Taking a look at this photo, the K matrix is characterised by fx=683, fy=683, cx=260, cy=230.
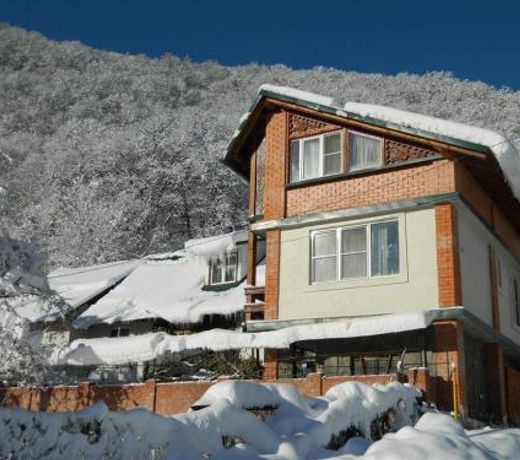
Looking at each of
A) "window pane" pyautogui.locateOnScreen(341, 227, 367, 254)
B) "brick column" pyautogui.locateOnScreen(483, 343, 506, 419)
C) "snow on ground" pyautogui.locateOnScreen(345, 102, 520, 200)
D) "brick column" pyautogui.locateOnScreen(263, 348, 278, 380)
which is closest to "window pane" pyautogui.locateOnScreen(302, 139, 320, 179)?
"snow on ground" pyautogui.locateOnScreen(345, 102, 520, 200)

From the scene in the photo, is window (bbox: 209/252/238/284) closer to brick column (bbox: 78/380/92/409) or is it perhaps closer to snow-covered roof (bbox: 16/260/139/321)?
snow-covered roof (bbox: 16/260/139/321)

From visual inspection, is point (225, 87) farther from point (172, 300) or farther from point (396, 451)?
point (396, 451)

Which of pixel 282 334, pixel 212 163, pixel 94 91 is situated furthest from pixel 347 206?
pixel 94 91

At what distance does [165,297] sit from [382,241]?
30.0ft

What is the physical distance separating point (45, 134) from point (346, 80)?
42.4 meters

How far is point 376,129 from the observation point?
1758 cm

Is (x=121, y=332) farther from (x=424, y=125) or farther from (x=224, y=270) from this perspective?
(x=424, y=125)

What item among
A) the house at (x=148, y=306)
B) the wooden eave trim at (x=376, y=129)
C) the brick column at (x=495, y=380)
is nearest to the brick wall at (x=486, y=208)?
the wooden eave trim at (x=376, y=129)

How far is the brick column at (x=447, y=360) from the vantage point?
14.8m

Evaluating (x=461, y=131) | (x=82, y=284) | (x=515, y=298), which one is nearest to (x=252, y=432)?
(x=461, y=131)

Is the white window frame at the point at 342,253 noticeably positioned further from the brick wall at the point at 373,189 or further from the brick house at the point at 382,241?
the brick wall at the point at 373,189

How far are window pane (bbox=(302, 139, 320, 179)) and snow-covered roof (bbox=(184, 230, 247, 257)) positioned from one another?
515 cm

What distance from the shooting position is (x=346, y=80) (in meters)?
94.2

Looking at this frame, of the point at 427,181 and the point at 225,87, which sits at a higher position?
the point at 225,87
